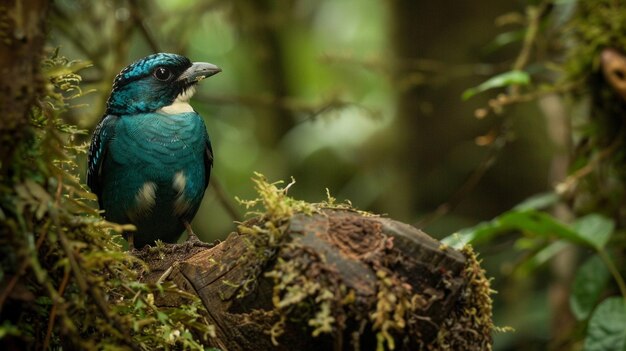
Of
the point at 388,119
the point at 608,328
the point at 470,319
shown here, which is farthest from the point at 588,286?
the point at 388,119

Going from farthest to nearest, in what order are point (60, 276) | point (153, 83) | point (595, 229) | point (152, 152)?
point (595, 229)
point (153, 83)
point (152, 152)
point (60, 276)

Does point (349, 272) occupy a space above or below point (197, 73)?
below

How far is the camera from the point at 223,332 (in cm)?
226

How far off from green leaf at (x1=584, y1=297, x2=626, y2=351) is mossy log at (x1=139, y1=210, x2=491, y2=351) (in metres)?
1.73

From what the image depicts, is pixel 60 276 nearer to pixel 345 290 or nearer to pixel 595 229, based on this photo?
pixel 345 290

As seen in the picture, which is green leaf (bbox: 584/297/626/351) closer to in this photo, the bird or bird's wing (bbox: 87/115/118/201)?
the bird

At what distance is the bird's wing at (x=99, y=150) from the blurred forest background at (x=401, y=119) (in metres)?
0.39

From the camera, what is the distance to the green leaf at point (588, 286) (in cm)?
410

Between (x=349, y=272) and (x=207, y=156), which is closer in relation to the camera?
(x=349, y=272)

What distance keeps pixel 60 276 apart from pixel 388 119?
7.37 m

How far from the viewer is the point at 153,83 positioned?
3980mm

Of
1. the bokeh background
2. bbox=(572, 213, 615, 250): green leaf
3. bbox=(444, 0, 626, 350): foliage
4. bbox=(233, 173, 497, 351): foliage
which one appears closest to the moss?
bbox=(444, 0, 626, 350): foliage

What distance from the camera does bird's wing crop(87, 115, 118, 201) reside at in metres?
3.76

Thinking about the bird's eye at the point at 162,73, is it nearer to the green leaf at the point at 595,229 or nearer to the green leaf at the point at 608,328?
the green leaf at the point at 595,229
